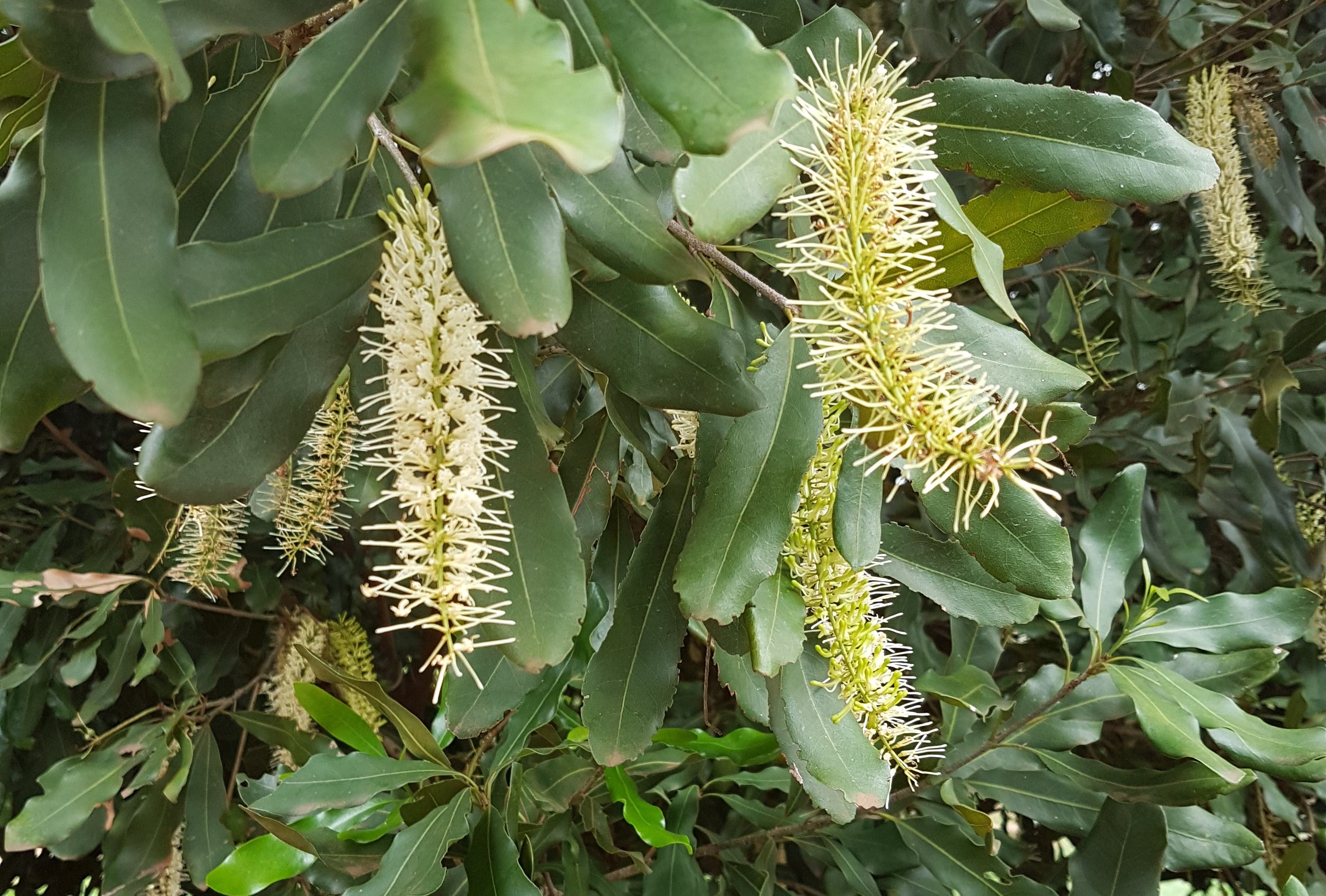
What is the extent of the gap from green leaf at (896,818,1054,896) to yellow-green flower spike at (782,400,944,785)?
46 cm

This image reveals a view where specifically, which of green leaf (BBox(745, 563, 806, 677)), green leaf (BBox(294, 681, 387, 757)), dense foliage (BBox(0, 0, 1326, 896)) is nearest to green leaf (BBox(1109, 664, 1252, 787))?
dense foliage (BBox(0, 0, 1326, 896))

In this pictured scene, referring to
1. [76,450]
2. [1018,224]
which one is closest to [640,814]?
[1018,224]

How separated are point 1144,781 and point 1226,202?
75 centimetres

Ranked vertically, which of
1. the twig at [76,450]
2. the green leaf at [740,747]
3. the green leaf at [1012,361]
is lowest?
the twig at [76,450]

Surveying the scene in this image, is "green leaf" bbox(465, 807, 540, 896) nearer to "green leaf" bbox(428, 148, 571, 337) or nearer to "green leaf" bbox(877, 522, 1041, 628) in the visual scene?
"green leaf" bbox(877, 522, 1041, 628)

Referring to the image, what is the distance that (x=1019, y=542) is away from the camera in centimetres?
47

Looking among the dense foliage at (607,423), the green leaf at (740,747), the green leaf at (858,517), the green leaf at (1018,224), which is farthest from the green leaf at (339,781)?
the green leaf at (1018,224)

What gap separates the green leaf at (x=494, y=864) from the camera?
0.61 metres

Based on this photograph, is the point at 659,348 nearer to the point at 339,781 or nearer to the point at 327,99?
the point at 327,99

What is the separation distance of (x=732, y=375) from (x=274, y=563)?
1.03 m

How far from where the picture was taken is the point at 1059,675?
0.94 metres

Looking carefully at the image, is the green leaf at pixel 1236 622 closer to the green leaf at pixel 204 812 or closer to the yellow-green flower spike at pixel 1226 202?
the yellow-green flower spike at pixel 1226 202

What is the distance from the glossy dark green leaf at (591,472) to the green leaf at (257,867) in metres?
0.40

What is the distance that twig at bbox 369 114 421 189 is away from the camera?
1.44 feet
